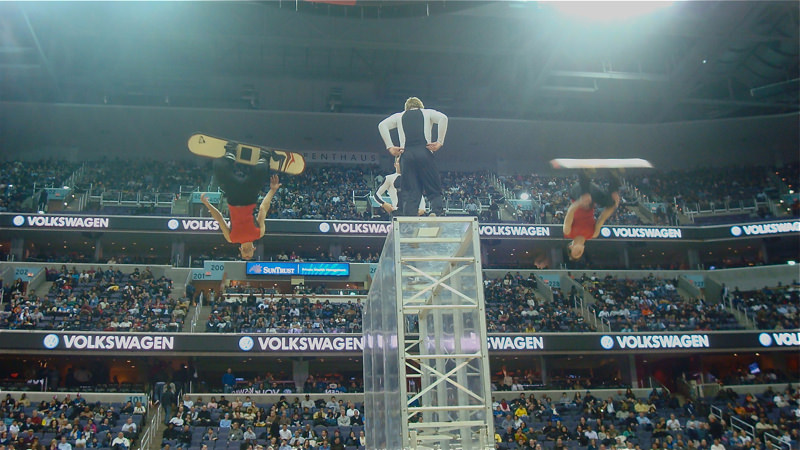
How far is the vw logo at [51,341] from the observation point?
28.1 meters

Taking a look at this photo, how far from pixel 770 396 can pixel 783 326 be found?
4.69 meters

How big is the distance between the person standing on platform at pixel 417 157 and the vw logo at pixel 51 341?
23.9 metres

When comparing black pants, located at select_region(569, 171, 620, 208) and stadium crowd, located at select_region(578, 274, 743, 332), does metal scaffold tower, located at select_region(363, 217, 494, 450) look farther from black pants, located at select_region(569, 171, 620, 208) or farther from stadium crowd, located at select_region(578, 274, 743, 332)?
stadium crowd, located at select_region(578, 274, 743, 332)

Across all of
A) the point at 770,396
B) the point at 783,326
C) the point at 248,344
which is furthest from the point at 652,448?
the point at 248,344

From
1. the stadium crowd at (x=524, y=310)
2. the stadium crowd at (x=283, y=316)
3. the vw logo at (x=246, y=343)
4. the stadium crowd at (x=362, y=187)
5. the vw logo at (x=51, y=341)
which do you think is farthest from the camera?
the stadium crowd at (x=362, y=187)

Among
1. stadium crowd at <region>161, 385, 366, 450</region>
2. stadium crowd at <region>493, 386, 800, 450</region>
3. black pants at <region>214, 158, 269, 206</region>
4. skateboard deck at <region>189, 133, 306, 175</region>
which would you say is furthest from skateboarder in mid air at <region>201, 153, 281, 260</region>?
stadium crowd at <region>493, 386, 800, 450</region>

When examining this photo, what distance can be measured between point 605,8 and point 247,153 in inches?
1204

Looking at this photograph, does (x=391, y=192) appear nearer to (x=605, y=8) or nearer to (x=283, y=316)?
(x=283, y=316)

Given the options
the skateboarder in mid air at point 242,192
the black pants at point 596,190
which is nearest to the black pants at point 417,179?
the skateboarder in mid air at point 242,192

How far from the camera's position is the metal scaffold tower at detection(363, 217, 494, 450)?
7629 mm

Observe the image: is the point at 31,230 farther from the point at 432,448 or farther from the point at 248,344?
the point at 432,448

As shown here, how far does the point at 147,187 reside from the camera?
41375 millimetres

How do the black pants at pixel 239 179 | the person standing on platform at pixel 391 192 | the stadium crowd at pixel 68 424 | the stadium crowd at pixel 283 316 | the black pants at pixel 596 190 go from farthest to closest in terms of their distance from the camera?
the stadium crowd at pixel 283 316 < the stadium crowd at pixel 68 424 < the black pants at pixel 596 190 < the black pants at pixel 239 179 < the person standing on platform at pixel 391 192

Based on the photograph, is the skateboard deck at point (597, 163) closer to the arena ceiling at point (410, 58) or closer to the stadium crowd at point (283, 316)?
the stadium crowd at point (283, 316)
